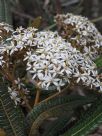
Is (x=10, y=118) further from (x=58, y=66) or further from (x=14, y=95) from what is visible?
(x=58, y=66)

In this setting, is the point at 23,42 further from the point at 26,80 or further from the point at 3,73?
the point at 26,80

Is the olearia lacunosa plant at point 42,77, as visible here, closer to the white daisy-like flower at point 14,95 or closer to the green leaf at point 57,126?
the white daisy-like flower at point 14,95

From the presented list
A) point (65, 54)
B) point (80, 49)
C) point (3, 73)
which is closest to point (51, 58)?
point (65, 54)

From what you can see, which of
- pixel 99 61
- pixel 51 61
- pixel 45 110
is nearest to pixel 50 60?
pixel 51 61

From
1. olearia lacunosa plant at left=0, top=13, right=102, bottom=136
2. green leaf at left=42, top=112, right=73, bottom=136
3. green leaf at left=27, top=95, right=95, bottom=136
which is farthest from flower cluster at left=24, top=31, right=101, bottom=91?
green leaf at left=42, top=112, right=73, bottom=136

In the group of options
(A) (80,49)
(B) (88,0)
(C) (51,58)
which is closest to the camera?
(C) (51,58)

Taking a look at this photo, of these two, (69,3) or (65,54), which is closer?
(65,54)
